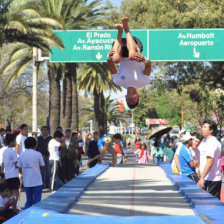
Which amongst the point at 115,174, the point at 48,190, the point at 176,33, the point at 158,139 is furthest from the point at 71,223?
the point at 176,33

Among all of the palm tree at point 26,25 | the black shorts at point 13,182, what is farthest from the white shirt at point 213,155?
the palm tree at point 26,25

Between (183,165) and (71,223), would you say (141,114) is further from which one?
(71,223)

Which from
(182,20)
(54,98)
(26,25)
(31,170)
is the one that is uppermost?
(182,20)

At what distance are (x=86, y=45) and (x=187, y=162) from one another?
545 inches

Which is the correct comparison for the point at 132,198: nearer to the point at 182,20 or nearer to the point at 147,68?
the point at 147,68

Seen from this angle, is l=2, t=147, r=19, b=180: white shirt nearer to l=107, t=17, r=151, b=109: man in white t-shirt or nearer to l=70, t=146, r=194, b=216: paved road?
l=70, t=146, r=194, b=216: paved road

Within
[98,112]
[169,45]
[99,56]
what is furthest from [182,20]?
[98,112]

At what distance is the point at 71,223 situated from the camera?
572 cm

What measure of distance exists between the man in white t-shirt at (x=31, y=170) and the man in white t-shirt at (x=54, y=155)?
15.0 ft

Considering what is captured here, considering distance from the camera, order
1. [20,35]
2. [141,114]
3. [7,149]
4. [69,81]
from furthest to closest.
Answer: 1. [141,114]
2. [69,81]
3. [20,35]
4. [7,149]

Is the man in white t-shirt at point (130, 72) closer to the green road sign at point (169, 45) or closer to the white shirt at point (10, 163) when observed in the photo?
the white shirt at point (10, 163)

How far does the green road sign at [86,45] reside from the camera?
23.7 metres

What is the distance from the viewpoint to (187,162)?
36.4 ft

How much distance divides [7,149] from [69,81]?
18131mm
